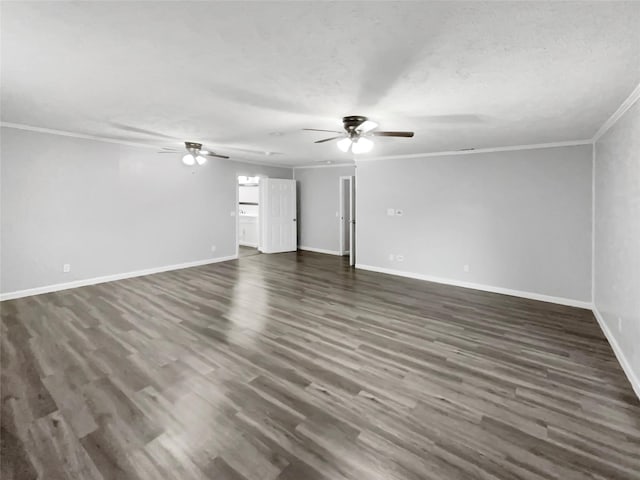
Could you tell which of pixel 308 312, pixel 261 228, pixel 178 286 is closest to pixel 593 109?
pixel 308 312

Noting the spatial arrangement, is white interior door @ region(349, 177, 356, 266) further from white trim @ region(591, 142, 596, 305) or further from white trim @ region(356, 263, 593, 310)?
white trim @ region(591, 142, 596, 305)

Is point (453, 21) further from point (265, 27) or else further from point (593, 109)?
point (593, 109)

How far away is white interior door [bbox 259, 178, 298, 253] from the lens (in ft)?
27.6

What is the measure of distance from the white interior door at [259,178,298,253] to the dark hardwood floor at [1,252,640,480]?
4.30 m

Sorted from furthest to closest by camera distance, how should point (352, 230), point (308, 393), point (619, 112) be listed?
1. point (352, 230)
2. point (619, 112)
3. point (308, 393)

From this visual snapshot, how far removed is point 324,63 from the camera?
2215mm

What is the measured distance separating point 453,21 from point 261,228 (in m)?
7.42

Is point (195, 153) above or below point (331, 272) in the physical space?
above

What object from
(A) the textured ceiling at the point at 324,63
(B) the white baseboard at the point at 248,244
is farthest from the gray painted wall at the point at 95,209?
(B) the white baseboard at the point at 248,244

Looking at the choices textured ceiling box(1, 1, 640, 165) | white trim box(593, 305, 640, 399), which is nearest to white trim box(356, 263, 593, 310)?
white trim box(593, 305, 640, 399)

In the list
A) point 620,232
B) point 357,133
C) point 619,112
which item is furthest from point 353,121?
point 620,232

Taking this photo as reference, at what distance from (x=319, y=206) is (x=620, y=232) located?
657 cm

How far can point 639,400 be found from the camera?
2367mm

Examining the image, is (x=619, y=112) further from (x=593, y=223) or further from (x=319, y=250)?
(x=319, y=250)
